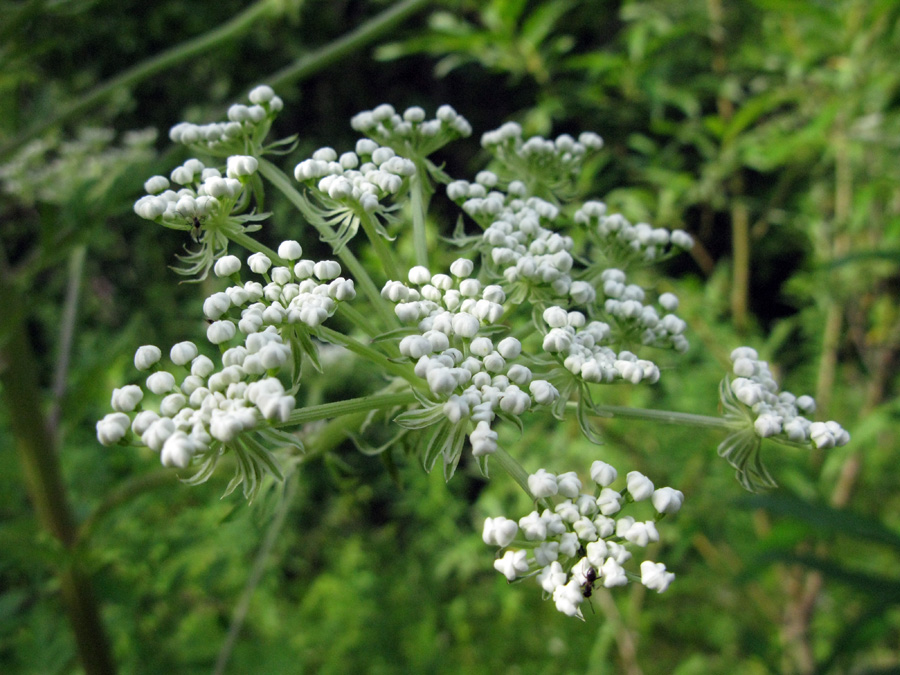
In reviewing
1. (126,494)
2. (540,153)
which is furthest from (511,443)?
(126,494)

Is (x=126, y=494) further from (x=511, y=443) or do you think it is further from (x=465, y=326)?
(x=465, y=326)

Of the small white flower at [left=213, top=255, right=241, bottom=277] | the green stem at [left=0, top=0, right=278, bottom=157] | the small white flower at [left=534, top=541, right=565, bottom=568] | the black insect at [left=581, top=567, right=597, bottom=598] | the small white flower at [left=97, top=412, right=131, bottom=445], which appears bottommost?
the black insect at [left=581, top=567, right=597, bottom=598]

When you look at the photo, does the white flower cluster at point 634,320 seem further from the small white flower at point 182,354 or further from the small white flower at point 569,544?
the small white flower at point 182,354

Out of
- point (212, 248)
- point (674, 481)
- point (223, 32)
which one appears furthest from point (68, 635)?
point (674, 481)

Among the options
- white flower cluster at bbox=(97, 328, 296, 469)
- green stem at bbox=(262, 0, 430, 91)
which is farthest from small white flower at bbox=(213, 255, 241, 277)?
green stem at bbox=(262, 0, 430, 91)

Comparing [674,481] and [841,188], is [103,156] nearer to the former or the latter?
[674,481]

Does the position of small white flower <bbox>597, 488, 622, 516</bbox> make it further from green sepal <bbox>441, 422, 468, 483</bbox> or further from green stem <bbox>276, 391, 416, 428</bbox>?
green stem <bbox>276, 391, 416, 428</bbox>
